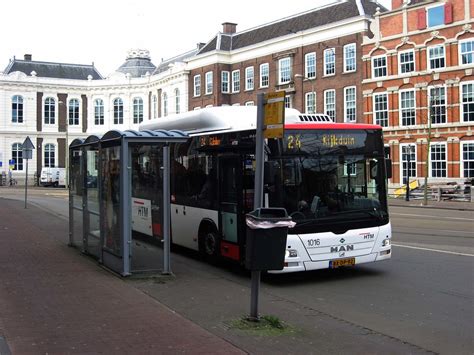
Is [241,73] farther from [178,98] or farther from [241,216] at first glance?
[241,216]

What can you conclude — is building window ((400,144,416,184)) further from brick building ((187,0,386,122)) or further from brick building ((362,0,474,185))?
brick building ((187,0,386,122))

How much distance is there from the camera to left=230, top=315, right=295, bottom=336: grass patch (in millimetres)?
5965

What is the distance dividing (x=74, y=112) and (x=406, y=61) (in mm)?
48419

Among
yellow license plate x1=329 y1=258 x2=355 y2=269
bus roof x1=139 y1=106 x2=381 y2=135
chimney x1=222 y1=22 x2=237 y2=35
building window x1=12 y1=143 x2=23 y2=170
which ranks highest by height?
chimney x1=222 y1=22 x2=237 y2=35

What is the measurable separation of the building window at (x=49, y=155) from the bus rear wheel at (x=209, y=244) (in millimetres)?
65097

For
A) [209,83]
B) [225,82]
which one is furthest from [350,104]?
[209,83]

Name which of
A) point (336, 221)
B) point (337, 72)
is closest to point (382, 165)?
point (336, 221)

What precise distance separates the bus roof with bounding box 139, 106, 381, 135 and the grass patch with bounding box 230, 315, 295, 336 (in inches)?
135

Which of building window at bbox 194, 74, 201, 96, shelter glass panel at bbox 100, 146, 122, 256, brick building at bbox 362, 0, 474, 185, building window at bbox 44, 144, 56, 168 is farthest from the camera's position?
building window at bbox 44, 144, 56, 168

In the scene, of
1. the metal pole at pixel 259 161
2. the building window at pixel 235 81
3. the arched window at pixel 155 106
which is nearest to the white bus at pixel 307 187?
the metal pole at pixel 259 161

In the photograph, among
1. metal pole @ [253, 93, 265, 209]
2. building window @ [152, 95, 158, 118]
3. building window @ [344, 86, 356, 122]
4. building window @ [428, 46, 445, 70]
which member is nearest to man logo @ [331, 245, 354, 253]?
metal pole @ [253, 93, 265, 209]

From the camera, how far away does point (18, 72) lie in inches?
2763

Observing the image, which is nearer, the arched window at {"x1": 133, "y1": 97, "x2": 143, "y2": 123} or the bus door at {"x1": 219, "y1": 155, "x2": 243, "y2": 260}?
the bus door at {"x1": 219, "y1": 155, "x2": 243, "y2": 260}

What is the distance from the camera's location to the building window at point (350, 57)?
44.0 metres
